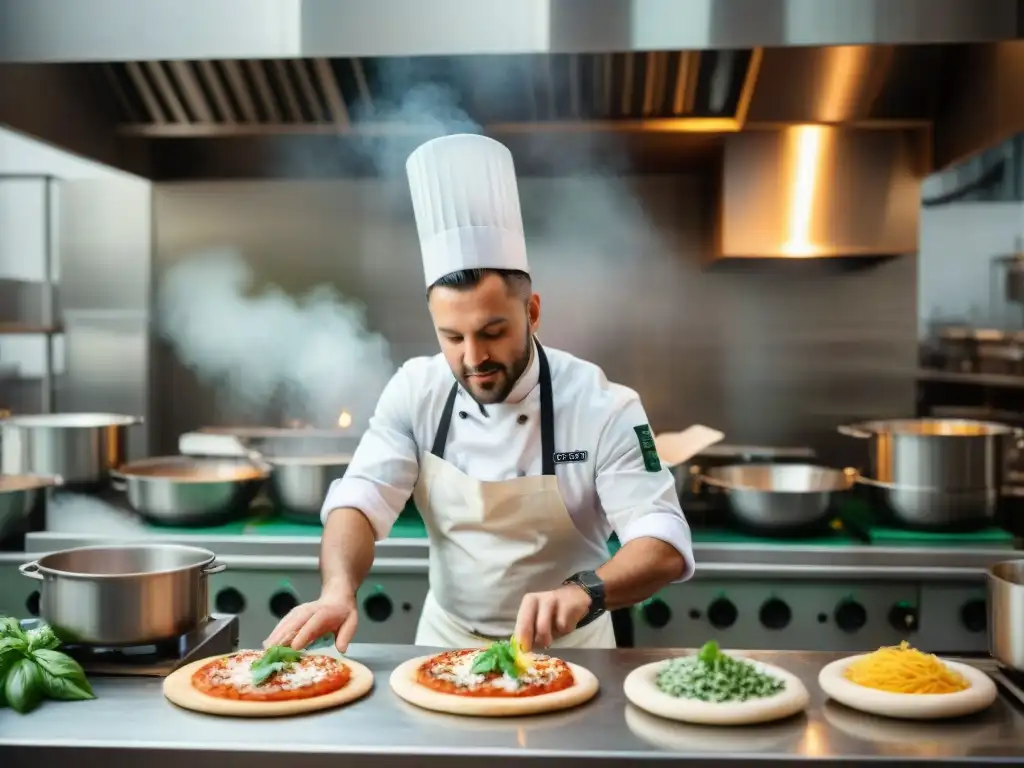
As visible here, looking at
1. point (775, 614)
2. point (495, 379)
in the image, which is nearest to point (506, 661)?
point (495, 379)

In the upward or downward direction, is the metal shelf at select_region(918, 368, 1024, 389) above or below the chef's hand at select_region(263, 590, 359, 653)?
above

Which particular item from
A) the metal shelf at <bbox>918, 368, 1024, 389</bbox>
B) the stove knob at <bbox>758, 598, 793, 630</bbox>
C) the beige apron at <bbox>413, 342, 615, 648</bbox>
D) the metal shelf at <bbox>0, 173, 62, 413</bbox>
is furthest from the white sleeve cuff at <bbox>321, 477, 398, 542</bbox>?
the metal shelf at <bbox>918, 368, 1024, 389</bbox>

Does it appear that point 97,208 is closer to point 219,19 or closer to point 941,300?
point 219,19

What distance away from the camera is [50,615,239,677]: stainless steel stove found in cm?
183

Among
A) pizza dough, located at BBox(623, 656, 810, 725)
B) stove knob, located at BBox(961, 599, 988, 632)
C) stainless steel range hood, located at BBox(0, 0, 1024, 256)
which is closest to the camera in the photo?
pizza dough, located at BBox(623, 656, 810, 725)

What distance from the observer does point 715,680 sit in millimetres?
1666

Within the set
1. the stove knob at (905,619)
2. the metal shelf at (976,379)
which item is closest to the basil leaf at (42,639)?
the stove knob at (905,619)

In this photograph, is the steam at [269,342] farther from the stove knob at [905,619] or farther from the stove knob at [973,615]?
the stove knob at [973,615]

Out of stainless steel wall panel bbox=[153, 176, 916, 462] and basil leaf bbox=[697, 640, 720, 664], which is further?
stainless steel wall panel bbox=[153, 176, 916, 462]

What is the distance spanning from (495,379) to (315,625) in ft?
2.20

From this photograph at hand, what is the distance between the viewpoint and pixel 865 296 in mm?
3867

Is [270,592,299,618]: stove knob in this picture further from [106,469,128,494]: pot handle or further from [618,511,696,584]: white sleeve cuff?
[618,511,696,584]: white sleeve cuff

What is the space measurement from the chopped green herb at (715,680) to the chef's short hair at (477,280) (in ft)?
3.11

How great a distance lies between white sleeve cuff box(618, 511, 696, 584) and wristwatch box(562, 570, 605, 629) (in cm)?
22
